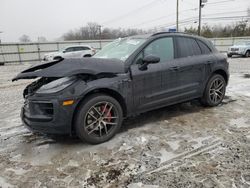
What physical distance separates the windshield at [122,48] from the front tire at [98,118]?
84cm

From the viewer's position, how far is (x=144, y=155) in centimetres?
279

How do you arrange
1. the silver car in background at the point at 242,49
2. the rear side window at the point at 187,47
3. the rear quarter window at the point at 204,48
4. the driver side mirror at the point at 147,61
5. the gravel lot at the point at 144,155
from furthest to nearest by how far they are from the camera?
the silver car in background at the point at 242,49, the rear quarter window at the point at 204,48, the rear side window at the point at 187,47, the driver side mirror at the point at 147,61, the gravel lot at the point at 144,155

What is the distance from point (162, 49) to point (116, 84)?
1.24 metres

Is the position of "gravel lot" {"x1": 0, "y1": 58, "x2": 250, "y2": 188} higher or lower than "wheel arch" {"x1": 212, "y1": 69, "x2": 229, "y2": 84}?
lower

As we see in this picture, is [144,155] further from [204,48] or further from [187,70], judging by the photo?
[204,48]

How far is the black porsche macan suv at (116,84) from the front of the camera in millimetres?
2816

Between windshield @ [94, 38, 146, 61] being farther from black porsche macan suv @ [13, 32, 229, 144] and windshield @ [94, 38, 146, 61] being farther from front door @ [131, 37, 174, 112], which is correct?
front door @ [131, 37, 174, 112]

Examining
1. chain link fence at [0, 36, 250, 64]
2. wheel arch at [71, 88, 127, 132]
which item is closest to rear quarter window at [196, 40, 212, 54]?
wheel arch at [71, 88, 127, 132]

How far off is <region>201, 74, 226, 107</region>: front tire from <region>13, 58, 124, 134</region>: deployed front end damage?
99.5 inches

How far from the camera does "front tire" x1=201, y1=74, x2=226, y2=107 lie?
4.42m

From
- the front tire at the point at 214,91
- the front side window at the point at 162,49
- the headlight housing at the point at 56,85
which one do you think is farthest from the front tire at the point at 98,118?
the front tire at the point at 214,91

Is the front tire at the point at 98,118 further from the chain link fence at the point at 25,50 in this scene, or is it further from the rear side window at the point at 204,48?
the chain link fence at the point at 25,50

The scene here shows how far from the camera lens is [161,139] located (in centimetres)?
321

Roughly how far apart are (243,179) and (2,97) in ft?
21.3
